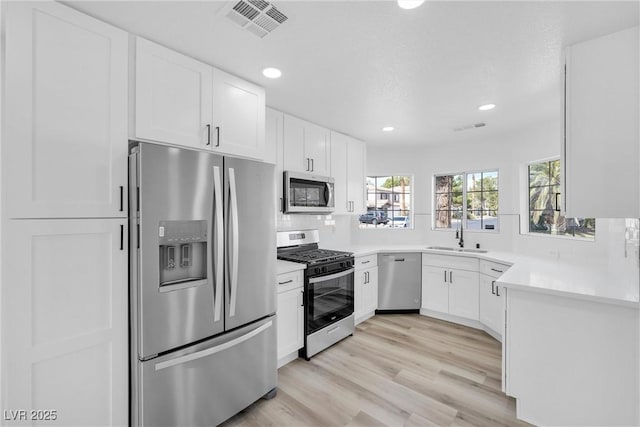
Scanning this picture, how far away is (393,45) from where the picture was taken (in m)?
1.82

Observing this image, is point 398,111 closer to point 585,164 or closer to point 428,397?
point 585,164

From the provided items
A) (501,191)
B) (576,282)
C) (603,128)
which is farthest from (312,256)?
(501,191)

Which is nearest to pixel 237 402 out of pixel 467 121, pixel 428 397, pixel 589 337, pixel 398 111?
pixel 428 397

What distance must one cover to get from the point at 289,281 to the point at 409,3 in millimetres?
2123

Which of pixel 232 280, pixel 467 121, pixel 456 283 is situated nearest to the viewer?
pixel 232 280

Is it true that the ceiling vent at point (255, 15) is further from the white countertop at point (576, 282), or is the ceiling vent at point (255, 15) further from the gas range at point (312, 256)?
the white countertop at point (576, 282)

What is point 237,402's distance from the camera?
76.1 inches

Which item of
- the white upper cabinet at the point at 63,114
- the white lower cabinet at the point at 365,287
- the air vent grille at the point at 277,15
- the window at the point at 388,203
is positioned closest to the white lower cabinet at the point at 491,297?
the white lower cabinet at the point at 365,287

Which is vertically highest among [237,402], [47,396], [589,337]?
[589,337]

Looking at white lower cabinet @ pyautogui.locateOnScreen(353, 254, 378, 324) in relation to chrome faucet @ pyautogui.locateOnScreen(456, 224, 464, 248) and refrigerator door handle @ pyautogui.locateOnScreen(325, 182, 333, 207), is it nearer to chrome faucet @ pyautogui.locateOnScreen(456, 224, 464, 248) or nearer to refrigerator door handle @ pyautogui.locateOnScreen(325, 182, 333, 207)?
refrigerator door handle @ pyautogui.locateOnScreen(325, 182, 333, 207)

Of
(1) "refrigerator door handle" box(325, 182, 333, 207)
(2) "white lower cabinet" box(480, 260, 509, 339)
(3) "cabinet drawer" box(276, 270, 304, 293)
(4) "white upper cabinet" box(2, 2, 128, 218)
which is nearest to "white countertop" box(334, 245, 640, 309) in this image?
(2) "white lower cabinet" box(480, 260, 509, 339)

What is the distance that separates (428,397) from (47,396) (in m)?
2.33

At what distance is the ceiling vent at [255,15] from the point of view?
1481 millimetres

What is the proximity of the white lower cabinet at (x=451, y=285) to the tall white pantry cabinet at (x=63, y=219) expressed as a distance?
3385mm
